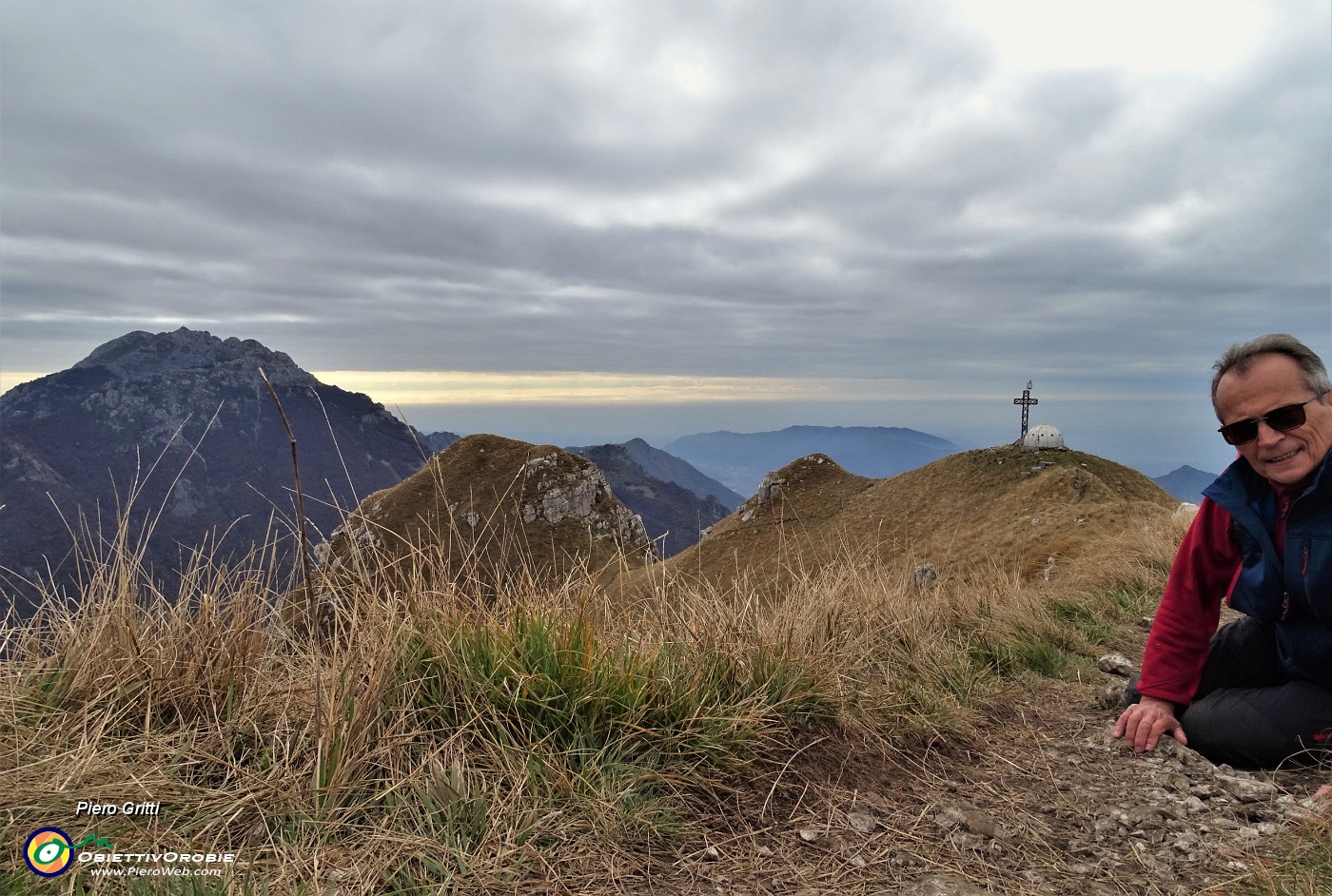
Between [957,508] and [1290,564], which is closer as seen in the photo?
[1290,564]

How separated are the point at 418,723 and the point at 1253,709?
3.89 m

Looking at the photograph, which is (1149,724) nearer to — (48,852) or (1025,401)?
(48,852)

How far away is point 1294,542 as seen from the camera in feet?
9.30

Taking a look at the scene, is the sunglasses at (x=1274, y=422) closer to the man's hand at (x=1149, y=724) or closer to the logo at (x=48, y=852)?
the man's hand at (x=1149, y=724)

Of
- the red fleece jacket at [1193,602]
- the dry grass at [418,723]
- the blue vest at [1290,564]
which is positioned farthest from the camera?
the red fleece jacket at [1193,602]

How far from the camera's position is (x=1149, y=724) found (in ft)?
11.0

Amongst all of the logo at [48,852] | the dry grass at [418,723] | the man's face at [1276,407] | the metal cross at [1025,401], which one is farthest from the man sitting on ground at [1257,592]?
the metal cross at [1025,401]

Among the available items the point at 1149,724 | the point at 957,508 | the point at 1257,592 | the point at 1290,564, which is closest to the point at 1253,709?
the point at 1149,724

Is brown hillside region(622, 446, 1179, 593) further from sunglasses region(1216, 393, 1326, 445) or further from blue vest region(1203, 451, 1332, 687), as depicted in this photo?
sunglasses region(1216, 393, 1326, 445)

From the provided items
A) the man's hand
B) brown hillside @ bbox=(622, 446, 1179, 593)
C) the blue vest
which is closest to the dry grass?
the man's hand

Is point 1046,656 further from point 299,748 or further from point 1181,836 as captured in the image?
point 299,748

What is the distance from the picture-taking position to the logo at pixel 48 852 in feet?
6.63

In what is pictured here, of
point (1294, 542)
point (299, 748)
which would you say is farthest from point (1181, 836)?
point (299, 748)

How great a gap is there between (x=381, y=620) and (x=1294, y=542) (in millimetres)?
4141
